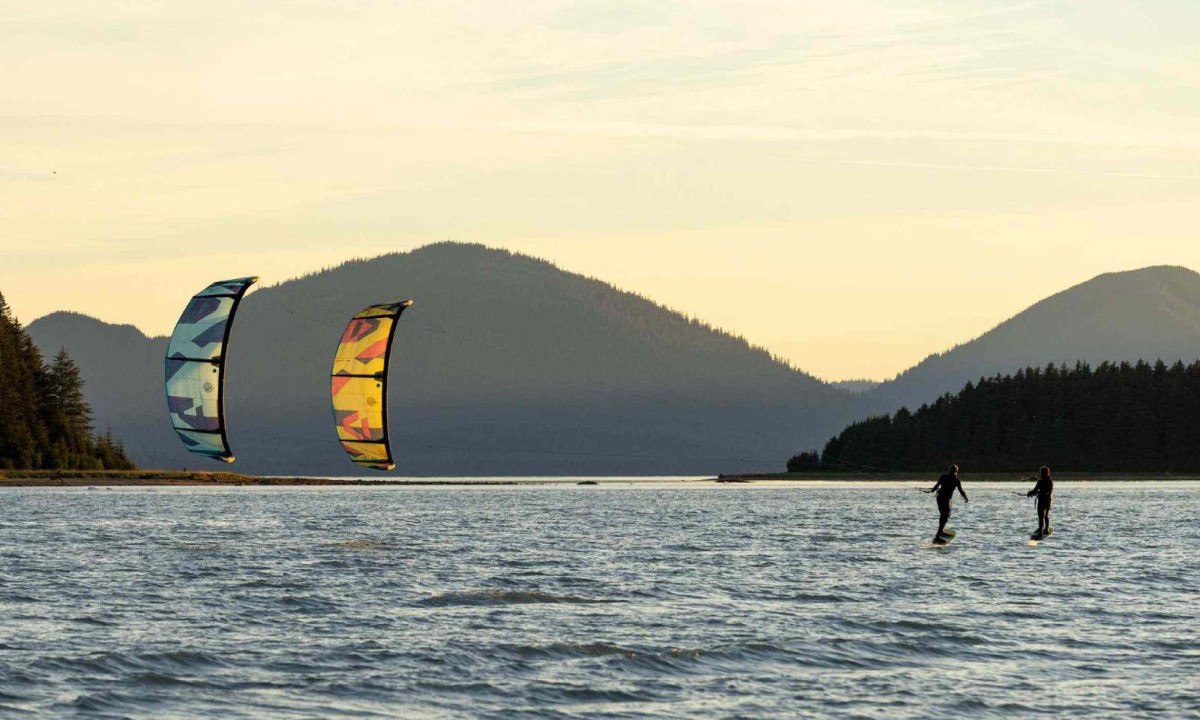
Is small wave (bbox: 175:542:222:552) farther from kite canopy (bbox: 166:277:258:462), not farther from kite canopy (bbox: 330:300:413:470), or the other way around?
kite canopy (bbox: 330:300:413:470)

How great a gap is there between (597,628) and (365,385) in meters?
46.6

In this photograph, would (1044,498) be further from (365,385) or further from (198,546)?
(365,385)

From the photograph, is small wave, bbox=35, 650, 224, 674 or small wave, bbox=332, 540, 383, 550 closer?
small wave, bbox=35, 650, 224, 674

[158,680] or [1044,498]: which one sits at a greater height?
[1044,498]

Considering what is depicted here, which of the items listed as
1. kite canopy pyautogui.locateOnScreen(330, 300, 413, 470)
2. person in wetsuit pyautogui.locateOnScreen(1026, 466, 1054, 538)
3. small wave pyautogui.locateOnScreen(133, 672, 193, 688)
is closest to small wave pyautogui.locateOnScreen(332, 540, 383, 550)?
kite canopy pyautogui.locateOnScreen(330, 300, 413, 470)

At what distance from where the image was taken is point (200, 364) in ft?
244

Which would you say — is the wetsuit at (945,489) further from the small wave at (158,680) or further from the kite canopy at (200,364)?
the kite canopy at (200,364)

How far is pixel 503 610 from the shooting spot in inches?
1454

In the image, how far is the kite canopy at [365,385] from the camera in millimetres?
77875

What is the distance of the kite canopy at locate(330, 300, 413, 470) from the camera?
3066 inches

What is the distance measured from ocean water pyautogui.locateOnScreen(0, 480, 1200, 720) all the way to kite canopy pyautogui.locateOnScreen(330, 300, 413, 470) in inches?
526

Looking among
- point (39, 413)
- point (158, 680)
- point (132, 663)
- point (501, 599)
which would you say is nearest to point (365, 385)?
point (501, 599)

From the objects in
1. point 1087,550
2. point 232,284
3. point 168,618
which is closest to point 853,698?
point 168,618

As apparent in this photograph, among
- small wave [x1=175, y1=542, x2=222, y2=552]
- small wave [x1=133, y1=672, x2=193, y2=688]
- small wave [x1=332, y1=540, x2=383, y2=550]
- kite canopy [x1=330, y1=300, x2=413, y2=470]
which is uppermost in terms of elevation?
kite canopy [x1=330, y1=300, x2=413, y2=470]
